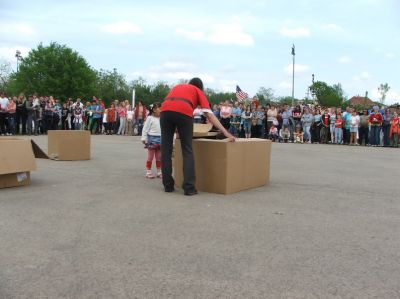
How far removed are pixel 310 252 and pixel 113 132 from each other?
2300cm

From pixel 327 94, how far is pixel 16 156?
9026 centimetres

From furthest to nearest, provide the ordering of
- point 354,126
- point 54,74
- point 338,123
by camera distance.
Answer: point 54,74 → point 338,123 → point 354,126

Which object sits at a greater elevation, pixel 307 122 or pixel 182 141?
pixel 307 122

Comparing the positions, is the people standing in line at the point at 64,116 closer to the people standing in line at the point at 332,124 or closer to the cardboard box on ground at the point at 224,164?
the people standing in line at the point at 332,124

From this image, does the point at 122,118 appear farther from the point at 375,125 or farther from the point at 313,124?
the point at 375,125

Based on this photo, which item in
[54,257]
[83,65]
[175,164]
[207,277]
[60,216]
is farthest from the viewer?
[83,65]

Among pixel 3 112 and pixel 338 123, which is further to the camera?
pixel 338 123

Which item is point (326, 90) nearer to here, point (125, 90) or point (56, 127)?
point (125, 90)

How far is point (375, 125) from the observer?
20547 mm

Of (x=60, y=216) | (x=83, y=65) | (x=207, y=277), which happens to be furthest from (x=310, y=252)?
(x=83, y=65)

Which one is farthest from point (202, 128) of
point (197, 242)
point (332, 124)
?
point (332, 124)

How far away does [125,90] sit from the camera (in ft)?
300

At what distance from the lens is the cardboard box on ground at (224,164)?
22.6 ft

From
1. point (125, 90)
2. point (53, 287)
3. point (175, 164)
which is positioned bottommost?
point (53, 287)
